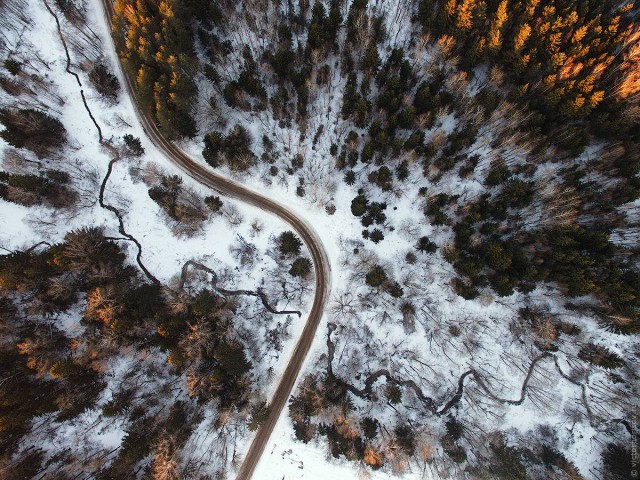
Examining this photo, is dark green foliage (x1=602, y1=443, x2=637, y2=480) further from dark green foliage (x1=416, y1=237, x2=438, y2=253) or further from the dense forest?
dark green foliage (x1=416, y1=237, x2=438, y2=253)

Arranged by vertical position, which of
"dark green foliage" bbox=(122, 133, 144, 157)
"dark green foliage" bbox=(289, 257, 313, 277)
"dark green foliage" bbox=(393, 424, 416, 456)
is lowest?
"dark green foliage" bbox=(393, 424, 416, 456)

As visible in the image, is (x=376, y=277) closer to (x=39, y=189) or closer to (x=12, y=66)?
(x=39, y=189)

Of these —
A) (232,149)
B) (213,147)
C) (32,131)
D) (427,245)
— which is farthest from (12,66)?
(427,245)

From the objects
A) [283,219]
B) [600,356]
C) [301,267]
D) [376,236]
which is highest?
[376,236]

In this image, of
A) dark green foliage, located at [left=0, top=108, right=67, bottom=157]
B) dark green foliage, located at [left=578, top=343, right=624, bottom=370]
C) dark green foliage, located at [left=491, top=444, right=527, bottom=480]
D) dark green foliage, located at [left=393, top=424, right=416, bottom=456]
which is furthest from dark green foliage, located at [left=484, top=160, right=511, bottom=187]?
dark green foliage, located at [left=0, top=108, right=67, bottom=157]

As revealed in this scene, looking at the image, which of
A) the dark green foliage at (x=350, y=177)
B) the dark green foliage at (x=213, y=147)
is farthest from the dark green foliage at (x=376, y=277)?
the dark green foliage at (x=213, y=147)

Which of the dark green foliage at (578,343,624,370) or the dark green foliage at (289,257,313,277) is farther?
the dark green foliage at (289,257,313,277)

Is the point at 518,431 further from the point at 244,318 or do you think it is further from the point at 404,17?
the point at 404,17

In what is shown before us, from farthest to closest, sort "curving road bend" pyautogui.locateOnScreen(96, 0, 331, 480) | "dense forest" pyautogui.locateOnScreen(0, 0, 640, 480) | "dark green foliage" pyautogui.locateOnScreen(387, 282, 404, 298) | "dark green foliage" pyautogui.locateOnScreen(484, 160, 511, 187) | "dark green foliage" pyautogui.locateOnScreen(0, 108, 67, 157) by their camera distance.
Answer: "curving road bend" pyautogui.locateOnScreen(96, 0, 331, 480) → "dark green foliage" pyautogui.locateOnScreen(387, 282, 404, 298) → "dark green foliage" pyautogui.locateOnScreen(0, 108, 67, 157) → "dark green foliage" pyautogui.locateOnScreen(484, 160, 511, 187) → "dense forest" pyautogui.locateOnScreen(0, 0, 640, 480)
